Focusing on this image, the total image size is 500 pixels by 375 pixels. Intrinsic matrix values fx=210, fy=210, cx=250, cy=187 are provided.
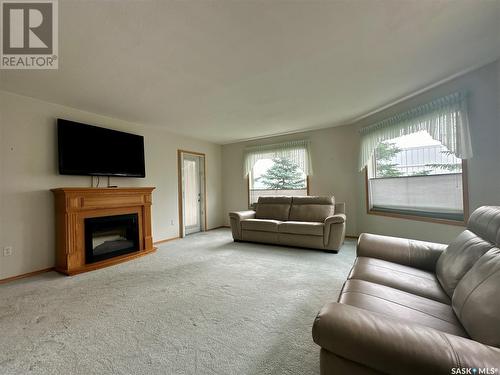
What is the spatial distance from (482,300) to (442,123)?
2581 mm

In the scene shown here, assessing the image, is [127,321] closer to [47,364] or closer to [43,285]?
[47,364]

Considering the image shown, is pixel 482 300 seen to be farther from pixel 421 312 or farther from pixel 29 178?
pixel 29 178

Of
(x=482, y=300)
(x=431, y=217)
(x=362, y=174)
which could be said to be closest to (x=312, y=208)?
(x=362, y=174)

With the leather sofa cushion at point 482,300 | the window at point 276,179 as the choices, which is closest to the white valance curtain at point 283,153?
the window at point 276,179

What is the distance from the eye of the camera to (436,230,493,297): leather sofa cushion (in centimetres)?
128

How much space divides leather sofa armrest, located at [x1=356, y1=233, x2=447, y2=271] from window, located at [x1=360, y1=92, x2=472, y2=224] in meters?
1.31

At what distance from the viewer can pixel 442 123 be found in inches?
105

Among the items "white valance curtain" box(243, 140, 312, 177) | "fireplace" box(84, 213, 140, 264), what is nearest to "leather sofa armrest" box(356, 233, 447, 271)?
"white valance curtain" box(243, 140, 312, 177)

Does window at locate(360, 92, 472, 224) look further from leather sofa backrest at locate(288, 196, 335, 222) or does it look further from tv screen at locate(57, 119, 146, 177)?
tv screen at locate(57, 119, 146, 177)

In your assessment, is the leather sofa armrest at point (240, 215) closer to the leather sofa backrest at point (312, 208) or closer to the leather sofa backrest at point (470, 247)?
the leather sofa backrest at point (312, 208)

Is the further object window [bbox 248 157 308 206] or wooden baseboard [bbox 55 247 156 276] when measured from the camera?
window [bbox 248 157 308 206]

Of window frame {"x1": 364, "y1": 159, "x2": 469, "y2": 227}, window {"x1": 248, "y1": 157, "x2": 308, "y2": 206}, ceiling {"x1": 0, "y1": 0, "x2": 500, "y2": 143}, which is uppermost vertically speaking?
ceiling {"x1": 0, "y1": 0, "x2": 500, "y2": 143}

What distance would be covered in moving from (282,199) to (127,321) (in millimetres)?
3498

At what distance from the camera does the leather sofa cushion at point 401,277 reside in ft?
4.51
